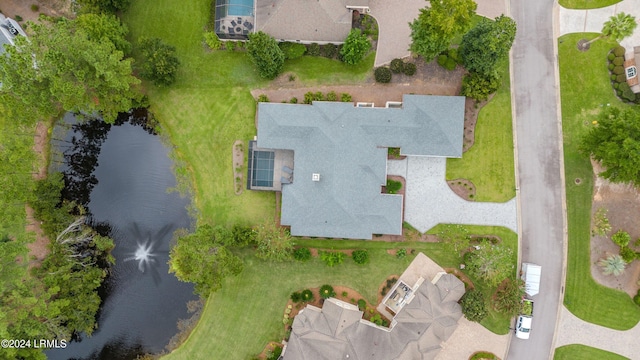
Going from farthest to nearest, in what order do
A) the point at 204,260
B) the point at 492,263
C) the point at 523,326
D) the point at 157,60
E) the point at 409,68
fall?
the point at 409,68 → the point at 523,326 → the point at 157,60 → the point at 492,263 → the point at 204,260

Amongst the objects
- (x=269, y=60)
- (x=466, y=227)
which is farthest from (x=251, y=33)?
(x=466, y=227)

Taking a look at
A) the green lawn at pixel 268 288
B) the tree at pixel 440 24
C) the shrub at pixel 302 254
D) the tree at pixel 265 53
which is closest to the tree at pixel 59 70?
the tree at pixel 265 53

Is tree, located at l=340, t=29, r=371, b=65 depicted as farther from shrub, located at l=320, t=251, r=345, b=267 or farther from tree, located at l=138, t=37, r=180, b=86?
shrub, located at l=320, t=251, r=345, b=267

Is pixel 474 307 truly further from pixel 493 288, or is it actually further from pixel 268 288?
pixel 268 288

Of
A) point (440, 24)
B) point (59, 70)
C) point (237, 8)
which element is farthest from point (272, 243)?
point (440, 24)

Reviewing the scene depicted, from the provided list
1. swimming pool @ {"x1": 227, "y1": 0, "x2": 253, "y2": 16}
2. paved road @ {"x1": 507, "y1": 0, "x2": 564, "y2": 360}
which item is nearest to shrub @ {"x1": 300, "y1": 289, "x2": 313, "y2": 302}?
paved road @ {"x1": 507, "y1": 0, "x2": 564, "y2": 360}
